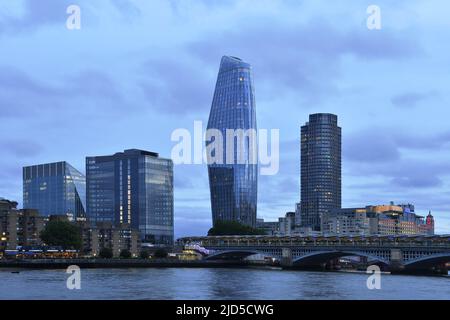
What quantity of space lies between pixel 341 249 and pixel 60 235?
7886 cm

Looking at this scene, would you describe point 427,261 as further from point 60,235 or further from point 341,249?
point 60,235

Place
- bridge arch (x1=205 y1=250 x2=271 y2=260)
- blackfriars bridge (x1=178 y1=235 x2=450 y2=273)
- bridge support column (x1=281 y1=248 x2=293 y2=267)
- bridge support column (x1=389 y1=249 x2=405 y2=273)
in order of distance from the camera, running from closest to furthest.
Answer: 1. blackfriars bridge (x1=178 y1=235 x2=450 y2=273)
2. bridge support column (x1=389 y1=249 x2=405 y2=273)
3. bridge support column (x1=281 y1=248 x2=293 y2=267)
4. bridge arch (x1=205 y1=250 x2=271 y2=260)

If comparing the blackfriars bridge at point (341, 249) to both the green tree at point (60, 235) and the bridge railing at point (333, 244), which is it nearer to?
the bridge railing at point (333, 244)

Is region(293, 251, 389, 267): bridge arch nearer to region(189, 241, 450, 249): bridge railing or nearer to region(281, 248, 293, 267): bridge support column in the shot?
region(281, 248, 293, 267): bridge support column

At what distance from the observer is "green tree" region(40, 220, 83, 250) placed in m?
185

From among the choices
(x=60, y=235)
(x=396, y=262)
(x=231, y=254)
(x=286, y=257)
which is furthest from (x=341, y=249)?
(x=60, y=235)

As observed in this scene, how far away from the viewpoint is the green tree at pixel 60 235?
185 meters

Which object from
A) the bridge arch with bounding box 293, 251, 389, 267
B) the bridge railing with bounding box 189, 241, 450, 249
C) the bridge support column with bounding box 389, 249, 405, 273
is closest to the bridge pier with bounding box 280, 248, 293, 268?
the bridge arch with bounding box 293, 251, 389, 267

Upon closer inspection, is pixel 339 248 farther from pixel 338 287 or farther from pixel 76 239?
pixel 76 239

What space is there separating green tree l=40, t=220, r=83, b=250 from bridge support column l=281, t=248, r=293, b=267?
192 feet

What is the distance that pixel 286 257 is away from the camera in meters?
160

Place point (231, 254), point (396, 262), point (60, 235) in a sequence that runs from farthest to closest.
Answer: point (231, 254), point (60, 235), point (396, 262)
